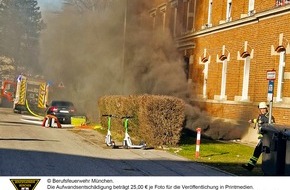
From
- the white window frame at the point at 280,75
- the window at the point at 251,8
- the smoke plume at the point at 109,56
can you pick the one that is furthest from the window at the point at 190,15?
the white window frame at the point at 280,75

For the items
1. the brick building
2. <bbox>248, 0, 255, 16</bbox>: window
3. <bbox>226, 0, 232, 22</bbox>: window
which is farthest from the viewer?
<bbox>226, 0, 232, 22</bbox>: window

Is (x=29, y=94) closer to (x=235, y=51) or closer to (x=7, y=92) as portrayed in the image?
(x=7, y=92)

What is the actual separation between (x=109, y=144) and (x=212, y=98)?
430 inches

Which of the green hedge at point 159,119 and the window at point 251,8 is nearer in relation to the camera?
the green hedge at point 159,119

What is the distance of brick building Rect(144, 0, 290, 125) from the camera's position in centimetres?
1845

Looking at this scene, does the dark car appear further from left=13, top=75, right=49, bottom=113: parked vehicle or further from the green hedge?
the green hedge

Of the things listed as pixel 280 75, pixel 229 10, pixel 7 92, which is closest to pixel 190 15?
pixel 229 10

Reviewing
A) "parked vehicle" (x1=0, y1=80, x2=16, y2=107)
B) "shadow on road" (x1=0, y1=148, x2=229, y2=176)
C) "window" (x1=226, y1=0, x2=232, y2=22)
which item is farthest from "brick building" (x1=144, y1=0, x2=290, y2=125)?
"parked vehicle" (x1=0, y1=80, x2=16, y2=107)

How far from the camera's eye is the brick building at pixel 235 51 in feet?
60.5

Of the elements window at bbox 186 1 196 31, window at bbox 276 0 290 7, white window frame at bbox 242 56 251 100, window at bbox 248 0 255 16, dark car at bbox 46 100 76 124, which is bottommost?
dark car at bbox 46 100 76 124

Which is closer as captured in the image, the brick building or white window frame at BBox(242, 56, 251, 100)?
the brick building

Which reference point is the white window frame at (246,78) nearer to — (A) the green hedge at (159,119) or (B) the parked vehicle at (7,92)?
(A) the green hedge at (159,119)

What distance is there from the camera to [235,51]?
22.5m

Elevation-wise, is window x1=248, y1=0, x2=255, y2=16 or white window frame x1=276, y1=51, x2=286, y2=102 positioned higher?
window x1=248, y1=0, x2=255, y2=16
